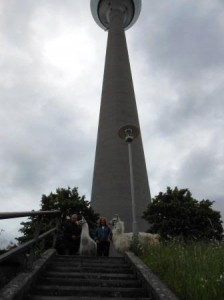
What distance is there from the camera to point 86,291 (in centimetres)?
546

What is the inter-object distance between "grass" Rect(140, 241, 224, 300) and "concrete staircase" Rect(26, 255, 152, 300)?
0.42m

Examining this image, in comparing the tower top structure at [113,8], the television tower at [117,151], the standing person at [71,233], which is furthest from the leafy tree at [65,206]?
the tower top structure at [113,8]

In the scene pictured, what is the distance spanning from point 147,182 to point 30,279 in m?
17.8

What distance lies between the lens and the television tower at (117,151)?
20.5 meters

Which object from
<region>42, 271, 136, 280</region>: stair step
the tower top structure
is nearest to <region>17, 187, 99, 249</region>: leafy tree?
<region>42, 271, 136, 280</region>: stair step

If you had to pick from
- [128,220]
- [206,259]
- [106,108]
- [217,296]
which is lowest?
[217,296]

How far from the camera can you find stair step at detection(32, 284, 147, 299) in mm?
5402

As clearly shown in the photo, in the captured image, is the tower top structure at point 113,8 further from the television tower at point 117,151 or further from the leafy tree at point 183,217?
the leafy tree at point 183,217

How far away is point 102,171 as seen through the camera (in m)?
22.2

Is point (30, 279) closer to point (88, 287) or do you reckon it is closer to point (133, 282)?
point (88, 287)

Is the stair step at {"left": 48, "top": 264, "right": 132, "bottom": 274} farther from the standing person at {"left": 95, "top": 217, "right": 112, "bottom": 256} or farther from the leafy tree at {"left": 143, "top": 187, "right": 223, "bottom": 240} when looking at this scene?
the leafy tree at {"left": 143, "top": 187, "right": 223, "bottom": 240}

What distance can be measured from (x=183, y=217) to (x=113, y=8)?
1008 inches

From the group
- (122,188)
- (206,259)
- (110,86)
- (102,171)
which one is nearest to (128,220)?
(122,188)

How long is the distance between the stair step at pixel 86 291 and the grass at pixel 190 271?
0.50m
